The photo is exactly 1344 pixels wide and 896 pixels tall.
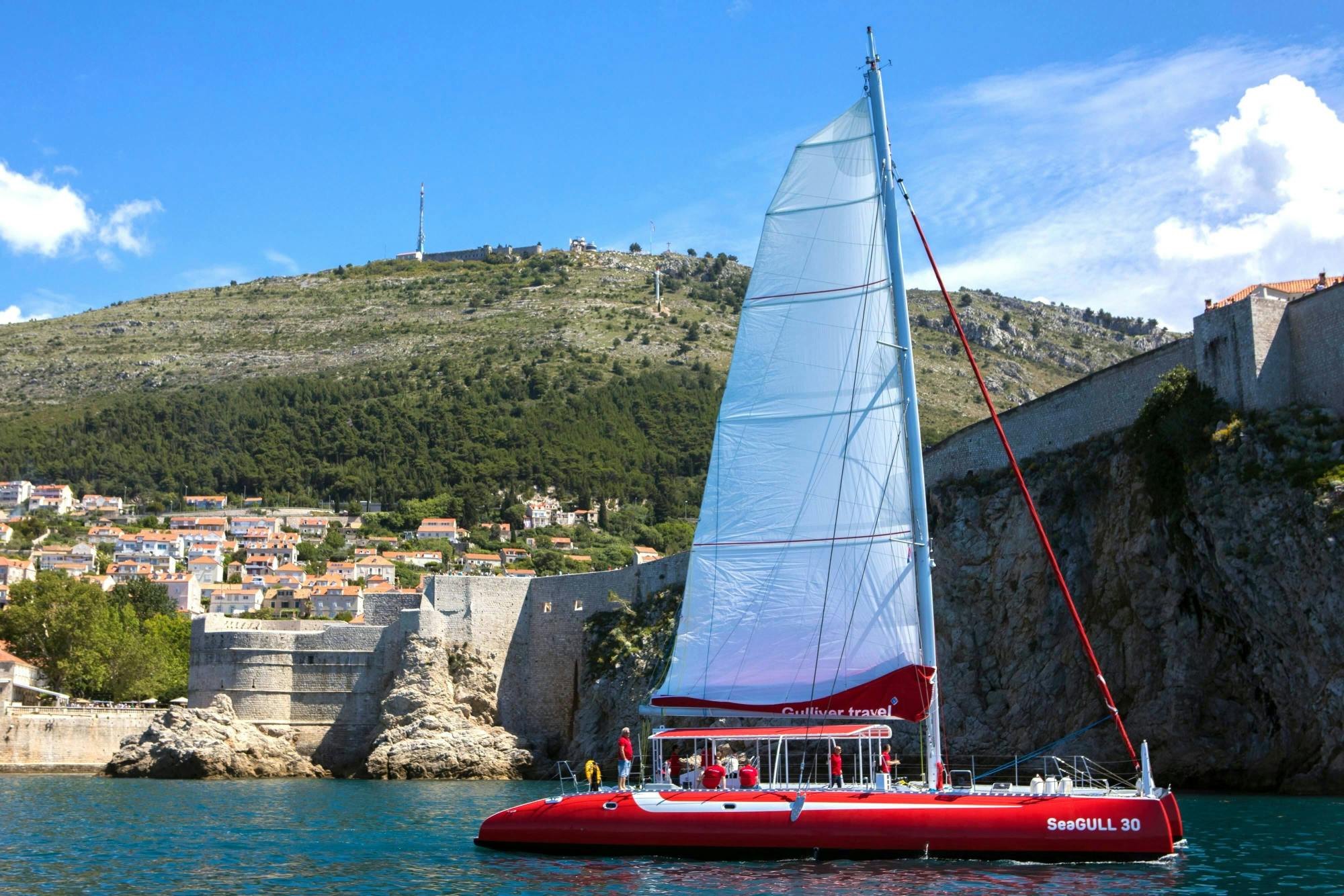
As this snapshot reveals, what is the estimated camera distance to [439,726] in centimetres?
5469

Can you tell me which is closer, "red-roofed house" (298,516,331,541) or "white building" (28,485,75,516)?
"red-roofed house" (298,516,331,541)

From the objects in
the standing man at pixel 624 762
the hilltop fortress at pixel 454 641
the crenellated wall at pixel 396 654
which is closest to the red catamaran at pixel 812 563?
the standing man at pixel 624 762

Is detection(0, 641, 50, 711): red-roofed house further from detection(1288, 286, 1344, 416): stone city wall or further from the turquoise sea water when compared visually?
detection(1288, 286, 1344, 416): stone city wall

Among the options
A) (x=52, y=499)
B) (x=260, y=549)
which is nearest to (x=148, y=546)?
(x=260, y=549)

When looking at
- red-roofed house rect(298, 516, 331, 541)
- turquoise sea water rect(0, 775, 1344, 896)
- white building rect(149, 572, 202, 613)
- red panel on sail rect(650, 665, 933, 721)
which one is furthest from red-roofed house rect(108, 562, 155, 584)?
red panel on sail rect(650, 665, 933, 721)

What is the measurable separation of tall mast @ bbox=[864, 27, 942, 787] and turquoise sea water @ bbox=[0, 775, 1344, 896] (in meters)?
2.23

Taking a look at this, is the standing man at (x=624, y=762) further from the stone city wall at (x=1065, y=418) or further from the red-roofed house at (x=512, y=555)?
the red-roofed house at (x=512, y=555)

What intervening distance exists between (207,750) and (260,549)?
2658 inches

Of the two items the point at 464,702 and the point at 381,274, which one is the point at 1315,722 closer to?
the point at 464,702

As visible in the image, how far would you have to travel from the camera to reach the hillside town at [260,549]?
323ft

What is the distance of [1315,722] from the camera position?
112ft

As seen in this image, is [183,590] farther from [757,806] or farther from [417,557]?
[757,806]

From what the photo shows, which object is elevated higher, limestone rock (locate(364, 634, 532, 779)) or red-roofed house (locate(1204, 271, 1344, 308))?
red-roofed house (locate(1204, 271, 1344, 308))

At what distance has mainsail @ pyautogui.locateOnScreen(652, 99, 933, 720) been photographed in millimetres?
23438
